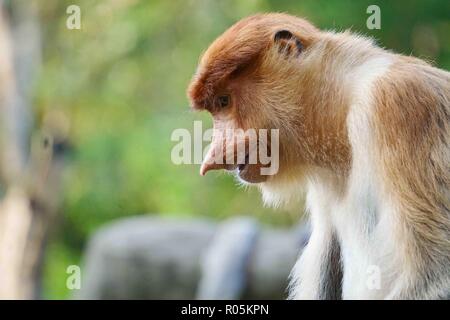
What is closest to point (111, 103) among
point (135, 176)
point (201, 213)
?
point (135, 176)

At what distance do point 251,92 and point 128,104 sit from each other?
394 inches

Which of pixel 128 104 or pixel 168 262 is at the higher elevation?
pixel 128 104

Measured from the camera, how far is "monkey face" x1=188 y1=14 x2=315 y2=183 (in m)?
3.96

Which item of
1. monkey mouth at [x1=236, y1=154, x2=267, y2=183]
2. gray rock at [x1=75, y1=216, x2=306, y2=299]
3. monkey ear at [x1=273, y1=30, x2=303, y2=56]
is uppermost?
monkey ear at [x1=273, y1=30, x2=303, y2=56]

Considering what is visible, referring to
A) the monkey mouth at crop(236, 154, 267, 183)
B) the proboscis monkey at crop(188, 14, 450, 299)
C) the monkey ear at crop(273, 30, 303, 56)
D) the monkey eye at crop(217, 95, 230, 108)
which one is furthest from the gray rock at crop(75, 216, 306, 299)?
the monkey ear at crop(273, 30, 303, 56)

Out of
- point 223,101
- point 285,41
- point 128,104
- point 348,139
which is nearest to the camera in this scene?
point 348,139

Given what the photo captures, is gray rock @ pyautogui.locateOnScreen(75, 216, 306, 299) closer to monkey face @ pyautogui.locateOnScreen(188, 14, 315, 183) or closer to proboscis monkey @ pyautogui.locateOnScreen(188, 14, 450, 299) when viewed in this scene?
proboscis monkey @ pyautogui.locateOnScreen(188, 14, 450, 299)

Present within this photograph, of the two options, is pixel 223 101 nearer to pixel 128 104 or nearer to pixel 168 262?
pixel 168 262

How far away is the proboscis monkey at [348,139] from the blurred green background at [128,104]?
276 inches

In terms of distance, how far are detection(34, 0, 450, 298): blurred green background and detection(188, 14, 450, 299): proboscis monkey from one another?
Answer: 7.02m

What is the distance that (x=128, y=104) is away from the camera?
1391 centimetres

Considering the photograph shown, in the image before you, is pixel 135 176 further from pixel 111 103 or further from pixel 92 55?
pixel 92 55

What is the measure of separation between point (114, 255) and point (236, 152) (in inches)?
267

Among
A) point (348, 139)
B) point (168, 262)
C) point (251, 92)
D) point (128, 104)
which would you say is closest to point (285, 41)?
point (251, 92)
